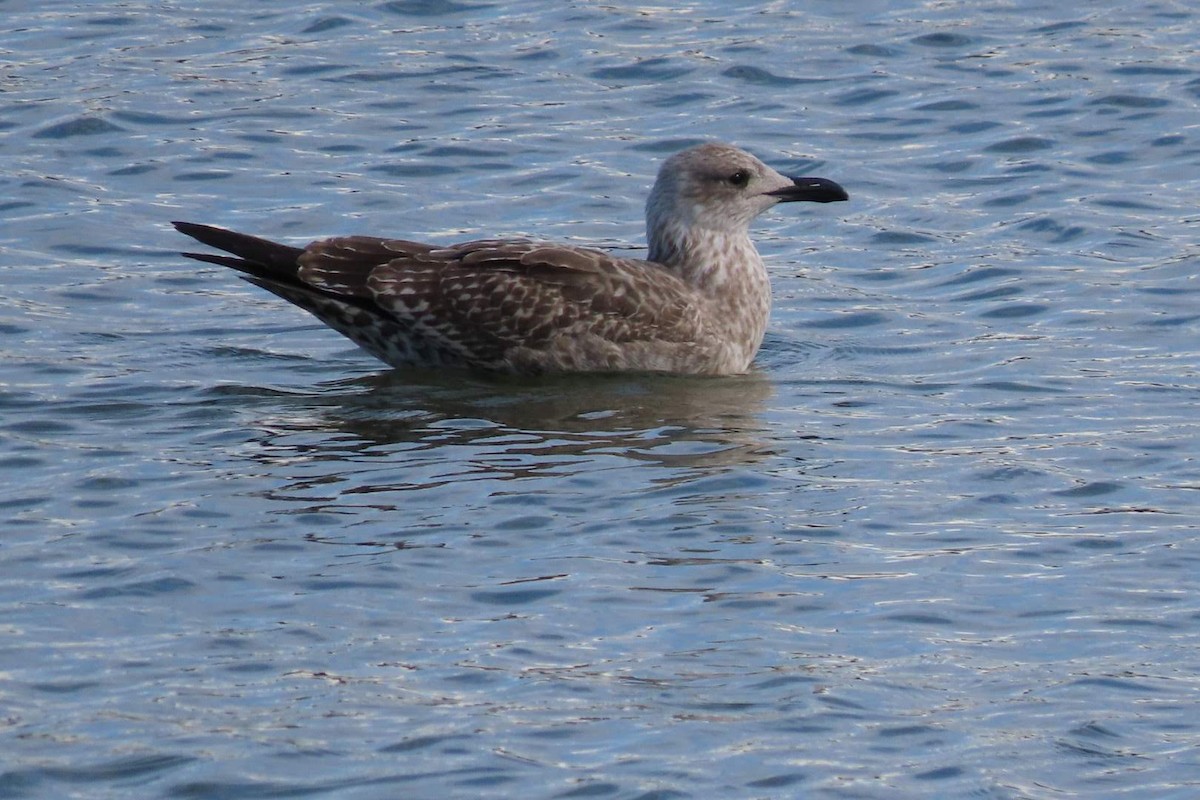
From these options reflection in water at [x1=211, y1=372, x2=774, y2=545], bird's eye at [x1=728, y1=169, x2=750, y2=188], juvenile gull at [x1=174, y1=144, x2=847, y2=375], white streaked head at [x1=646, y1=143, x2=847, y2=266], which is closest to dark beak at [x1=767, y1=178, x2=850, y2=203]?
white streaked head at [x1=646, y1=143, x2=847, y2=266]

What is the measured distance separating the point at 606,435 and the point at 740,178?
7.36 feet

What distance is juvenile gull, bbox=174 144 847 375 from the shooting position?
37.8 feet

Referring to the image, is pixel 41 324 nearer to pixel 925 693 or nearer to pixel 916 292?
pixel 916 292

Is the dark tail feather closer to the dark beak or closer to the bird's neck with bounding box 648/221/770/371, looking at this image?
the bird's neck with bounding box 648/221/770/371

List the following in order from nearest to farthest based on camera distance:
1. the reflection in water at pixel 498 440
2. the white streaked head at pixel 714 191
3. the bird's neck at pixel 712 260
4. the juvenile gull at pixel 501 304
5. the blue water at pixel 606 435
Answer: the blue water at pixel 606 435
the reflection in water at pixel 498 440
the juvenile gull at pixel 501 304
the bird's neck at pixel 712 260
the white streaked head at pixel 714 191

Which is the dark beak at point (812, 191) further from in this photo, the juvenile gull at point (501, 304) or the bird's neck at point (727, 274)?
the juvenile gull at point (501, 304)

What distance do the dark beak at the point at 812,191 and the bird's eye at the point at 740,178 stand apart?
15 cm

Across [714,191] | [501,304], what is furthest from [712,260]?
[501,304]

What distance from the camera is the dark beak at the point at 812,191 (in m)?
12.1

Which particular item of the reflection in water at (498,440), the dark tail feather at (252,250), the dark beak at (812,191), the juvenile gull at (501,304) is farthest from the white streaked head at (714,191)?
the dark tail feather at (252,250)

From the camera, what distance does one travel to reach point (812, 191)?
1214 centimetres

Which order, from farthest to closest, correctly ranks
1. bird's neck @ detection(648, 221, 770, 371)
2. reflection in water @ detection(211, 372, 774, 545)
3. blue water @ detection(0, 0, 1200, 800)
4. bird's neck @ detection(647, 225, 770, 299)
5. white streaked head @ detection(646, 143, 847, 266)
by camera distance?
white streaked head @ detection(646, 143, 847, 266) → bird's neck @ detection(647, 225, 770, 299) → bird's neck @ detection(648, 221, 770, 371) → reflection in water @ detection(211, 372, 774, 545) → blue water @ detection(0, 0, 1200, 800)

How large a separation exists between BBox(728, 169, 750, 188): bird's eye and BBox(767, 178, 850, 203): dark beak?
151mm

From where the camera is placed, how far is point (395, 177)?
15.1 metres
